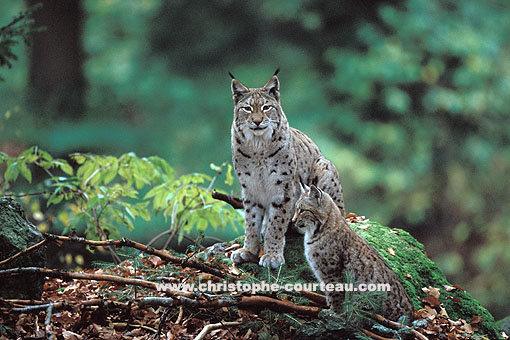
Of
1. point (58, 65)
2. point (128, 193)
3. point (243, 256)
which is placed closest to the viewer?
point (243, 256)

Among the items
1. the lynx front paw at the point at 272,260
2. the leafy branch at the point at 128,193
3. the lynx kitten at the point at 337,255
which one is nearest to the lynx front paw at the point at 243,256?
the lynx front paw at the point at 272,260

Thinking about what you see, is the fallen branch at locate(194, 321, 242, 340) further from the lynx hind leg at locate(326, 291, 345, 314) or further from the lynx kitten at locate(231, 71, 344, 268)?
the lynx kitten at locate(231, 71, 344, 268)

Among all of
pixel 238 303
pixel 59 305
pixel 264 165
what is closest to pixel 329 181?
pixel 264 165

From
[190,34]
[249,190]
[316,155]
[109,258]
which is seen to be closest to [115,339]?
[249,190]

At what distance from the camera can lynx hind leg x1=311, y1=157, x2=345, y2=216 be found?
461cm

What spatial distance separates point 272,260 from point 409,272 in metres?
1.08

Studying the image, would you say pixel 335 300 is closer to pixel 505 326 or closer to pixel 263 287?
pixel 263 287

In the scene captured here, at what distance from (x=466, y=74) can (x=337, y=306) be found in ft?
25.0

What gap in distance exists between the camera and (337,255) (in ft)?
11.5

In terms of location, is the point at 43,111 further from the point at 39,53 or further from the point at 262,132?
the point at 262,132

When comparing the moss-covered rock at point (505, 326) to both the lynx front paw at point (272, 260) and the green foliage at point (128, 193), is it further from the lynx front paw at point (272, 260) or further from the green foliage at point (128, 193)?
the green foliage at point (128, 193)

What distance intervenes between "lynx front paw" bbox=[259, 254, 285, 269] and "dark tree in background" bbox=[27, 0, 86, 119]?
6.65 m

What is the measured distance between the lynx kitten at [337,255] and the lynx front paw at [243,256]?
2.06ft

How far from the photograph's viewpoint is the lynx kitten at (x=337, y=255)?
3.33 m
